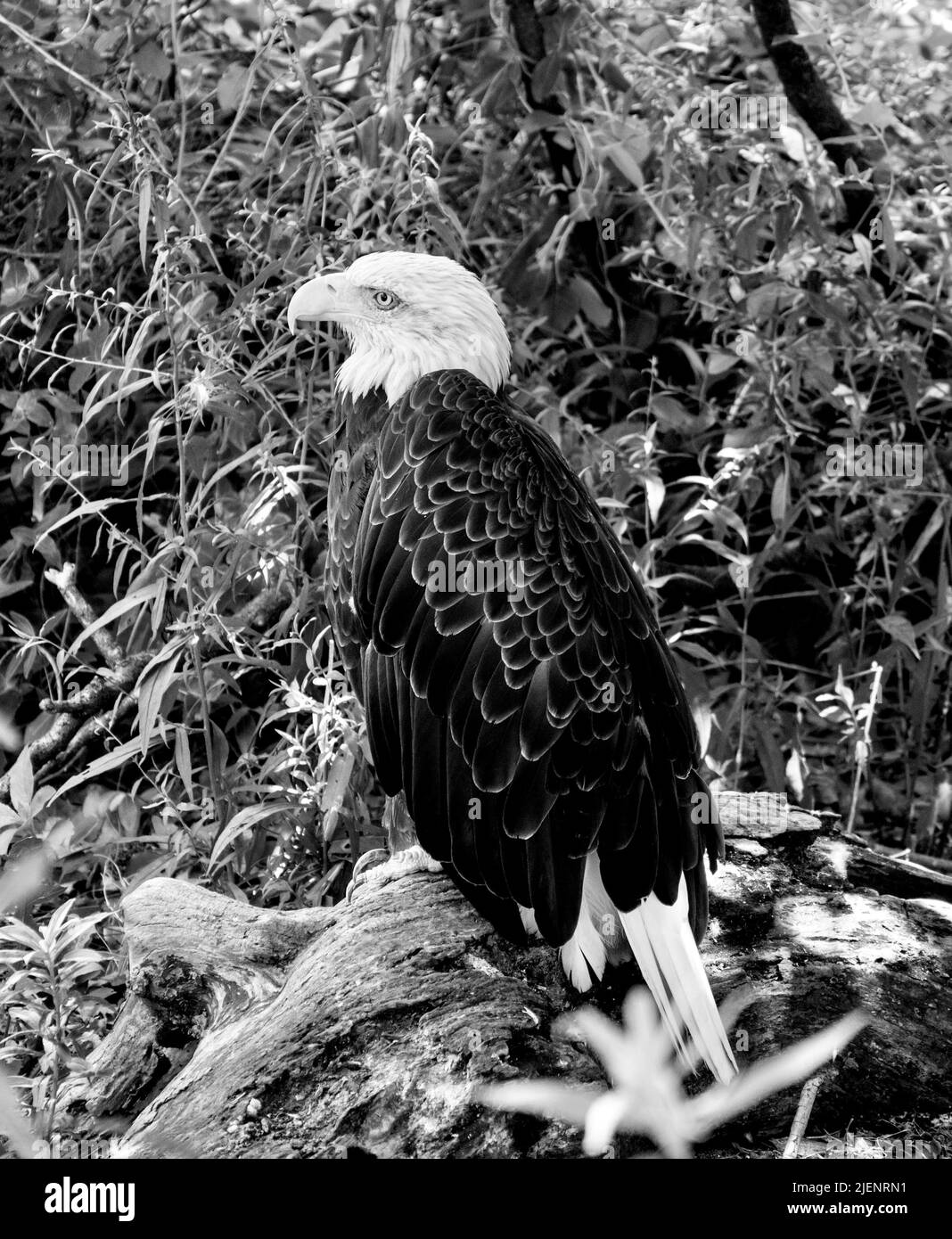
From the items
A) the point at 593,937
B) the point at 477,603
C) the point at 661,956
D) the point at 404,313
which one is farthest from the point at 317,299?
the point at 661,956

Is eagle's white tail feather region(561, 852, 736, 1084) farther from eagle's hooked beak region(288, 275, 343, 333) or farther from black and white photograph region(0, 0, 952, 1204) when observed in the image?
eagle's hooked beak region(288, 275, 343, 333)

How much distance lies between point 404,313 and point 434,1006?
1.92 metres

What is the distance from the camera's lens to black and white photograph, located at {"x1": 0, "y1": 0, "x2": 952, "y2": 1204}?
288cm

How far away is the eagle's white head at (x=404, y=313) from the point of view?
12.0ft

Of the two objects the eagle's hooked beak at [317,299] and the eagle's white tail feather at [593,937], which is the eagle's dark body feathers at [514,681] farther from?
the eagle's hooked beak at [317,299]

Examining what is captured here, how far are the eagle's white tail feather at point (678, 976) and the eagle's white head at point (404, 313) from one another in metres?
1.60

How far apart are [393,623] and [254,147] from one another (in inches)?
120

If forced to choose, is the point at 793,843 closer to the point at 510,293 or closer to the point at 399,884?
the point at 399,884

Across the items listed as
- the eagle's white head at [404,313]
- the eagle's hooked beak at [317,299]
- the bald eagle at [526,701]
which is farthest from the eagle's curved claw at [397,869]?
the eagle's hooked beak at [317,299]

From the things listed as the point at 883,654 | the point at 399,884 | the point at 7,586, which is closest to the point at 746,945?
the point at 399,884

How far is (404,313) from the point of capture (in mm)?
3695

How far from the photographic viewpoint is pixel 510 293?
5.54 m

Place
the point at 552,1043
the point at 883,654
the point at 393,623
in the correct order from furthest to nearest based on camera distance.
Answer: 1. the point at 883,654
2. the point at 393,623
3. the point at 552,1043

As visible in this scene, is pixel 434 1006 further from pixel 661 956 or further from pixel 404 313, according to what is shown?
pixel 404 313
